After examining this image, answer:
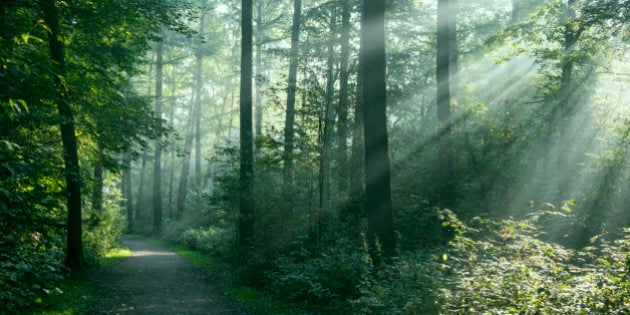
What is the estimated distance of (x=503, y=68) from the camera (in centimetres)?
2695

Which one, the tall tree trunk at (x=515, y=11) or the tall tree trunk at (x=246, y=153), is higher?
the tall tree trunk at (x=515, y=11)

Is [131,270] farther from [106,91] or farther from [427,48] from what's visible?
[427,48]

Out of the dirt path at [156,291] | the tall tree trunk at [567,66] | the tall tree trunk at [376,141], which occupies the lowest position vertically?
the dirt path at [156,291]

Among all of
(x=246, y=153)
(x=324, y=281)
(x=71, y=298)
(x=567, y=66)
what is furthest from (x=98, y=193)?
(x=567, y=66)

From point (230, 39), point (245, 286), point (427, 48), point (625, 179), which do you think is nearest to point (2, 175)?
point (245, 286)

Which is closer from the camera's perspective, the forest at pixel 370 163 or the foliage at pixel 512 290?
the foliage at pixel 512 290

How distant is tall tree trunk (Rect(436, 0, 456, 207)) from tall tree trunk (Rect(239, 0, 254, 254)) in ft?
19.4

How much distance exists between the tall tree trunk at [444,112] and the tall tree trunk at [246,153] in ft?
19.4

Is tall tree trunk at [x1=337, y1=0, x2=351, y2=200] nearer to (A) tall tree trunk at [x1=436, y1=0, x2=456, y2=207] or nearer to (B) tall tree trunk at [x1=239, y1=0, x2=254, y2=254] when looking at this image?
(B) tall tree trunk at [x1=239, y1=0, x2=254, y2=254]

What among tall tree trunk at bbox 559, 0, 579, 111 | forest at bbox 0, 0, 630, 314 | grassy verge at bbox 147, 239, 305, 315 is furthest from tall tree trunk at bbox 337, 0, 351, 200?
tall tree trunk at bbox 559, 0, 579, 111

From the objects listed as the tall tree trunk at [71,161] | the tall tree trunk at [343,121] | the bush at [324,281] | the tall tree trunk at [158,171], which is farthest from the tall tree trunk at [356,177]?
the tall tree trunk at [158,171]

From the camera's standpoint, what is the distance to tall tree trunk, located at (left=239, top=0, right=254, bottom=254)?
14.4m

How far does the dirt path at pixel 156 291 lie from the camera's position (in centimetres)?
977

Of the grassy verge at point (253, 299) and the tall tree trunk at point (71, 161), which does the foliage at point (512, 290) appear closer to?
the grassy verge at point (253, 299)
